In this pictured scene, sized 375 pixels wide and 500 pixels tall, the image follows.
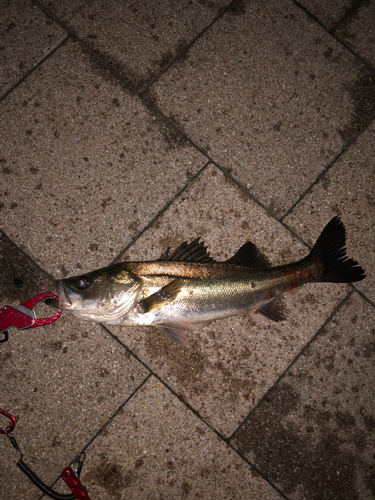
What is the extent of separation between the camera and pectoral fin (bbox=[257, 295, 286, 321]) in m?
3.38

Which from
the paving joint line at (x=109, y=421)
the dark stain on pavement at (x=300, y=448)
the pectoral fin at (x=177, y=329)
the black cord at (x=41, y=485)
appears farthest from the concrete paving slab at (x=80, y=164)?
the dark stain on pavement at (x=300, y=448)

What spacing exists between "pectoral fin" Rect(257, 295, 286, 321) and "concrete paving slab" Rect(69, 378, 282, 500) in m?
1.40

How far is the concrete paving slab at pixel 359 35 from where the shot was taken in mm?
4031

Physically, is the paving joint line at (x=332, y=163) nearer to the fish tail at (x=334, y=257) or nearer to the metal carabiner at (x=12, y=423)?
the fish tail at (x=334, y=257)

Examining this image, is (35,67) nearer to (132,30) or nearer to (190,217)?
(132,30)

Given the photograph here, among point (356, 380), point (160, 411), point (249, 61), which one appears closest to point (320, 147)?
point (249, 61)

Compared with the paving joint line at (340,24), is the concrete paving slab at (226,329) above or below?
below

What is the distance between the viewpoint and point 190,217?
12.3 ft

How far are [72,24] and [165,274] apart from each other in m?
3.32

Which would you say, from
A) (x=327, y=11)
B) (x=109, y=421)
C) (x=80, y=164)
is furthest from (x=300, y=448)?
(x=327, y=11)

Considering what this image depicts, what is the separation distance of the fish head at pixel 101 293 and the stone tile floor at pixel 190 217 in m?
0.64

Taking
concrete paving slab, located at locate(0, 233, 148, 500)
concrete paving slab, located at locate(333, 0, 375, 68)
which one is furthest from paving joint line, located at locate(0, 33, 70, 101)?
concrete paving slab, located at locate(333, 0, 375, 68)

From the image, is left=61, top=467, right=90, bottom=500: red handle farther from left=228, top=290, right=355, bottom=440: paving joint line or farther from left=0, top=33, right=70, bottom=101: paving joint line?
left=0, top=33, right=70, bottom=101: paving joint line

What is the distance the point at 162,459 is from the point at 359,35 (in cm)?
558
